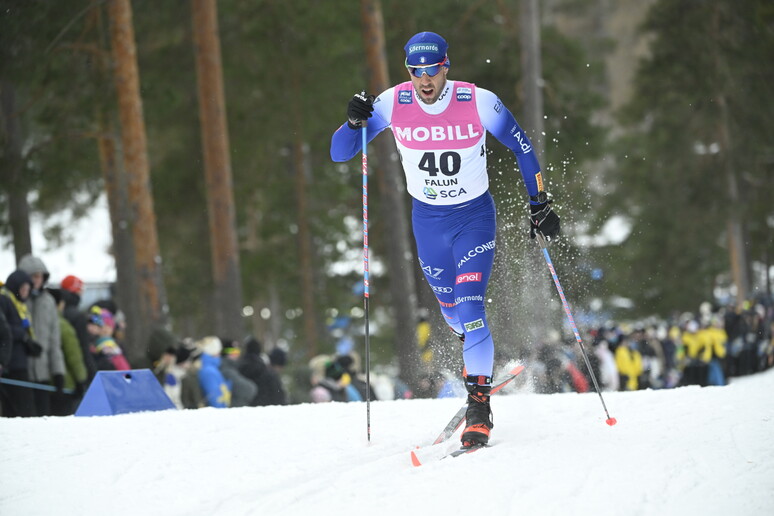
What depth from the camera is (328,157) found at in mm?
28188

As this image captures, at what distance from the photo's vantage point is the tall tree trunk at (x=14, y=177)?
584 inches

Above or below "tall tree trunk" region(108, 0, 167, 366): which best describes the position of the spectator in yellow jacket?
below

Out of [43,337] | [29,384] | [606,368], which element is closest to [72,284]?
[43,337]

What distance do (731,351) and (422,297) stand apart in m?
7.90

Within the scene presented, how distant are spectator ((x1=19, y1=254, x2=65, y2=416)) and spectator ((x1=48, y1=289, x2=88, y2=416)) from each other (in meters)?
0.17

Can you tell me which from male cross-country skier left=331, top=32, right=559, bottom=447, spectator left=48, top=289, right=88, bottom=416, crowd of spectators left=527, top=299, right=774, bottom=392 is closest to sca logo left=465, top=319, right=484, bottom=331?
male cross-country skier left=331, top=32, right=559, bottom=447

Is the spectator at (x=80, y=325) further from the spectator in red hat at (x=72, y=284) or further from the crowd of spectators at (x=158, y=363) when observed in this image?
the spectator in red hat at (x=72, y=284)

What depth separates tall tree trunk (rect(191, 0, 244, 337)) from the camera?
16391mm

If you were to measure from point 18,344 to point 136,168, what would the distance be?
6.66 meters

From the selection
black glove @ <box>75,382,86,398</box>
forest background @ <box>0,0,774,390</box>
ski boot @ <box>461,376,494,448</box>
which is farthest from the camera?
forest background @ <box>0,0,774,390</box>

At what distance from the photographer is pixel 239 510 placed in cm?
440

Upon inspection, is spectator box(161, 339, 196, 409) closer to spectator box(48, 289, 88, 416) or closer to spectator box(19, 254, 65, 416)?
spectator box(48, 289, 88, 416)

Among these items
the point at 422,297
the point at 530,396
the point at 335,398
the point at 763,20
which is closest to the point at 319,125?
the point at 422,297

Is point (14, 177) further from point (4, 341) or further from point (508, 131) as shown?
point (508, 131)
